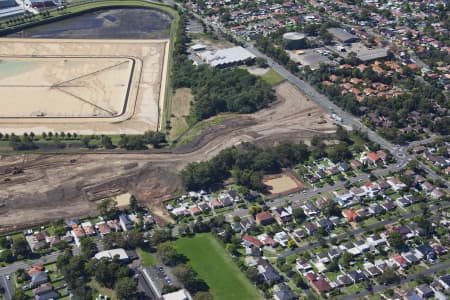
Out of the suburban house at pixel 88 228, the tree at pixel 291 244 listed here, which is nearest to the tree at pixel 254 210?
the tree at pixel 291 244

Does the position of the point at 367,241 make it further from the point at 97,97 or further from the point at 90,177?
the point at 97,97

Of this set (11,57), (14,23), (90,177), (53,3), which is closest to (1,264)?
(90,177)

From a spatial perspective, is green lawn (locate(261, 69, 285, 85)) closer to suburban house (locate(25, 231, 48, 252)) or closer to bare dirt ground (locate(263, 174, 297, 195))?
bare dirt ground (locate(263, 174, 297, 195))

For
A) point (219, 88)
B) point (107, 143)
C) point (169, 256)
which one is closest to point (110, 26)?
point (219, 88)

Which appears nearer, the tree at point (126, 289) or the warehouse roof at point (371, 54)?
the tree at point (126, 289)

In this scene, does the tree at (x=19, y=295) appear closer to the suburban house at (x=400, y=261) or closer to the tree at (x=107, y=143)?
the tree at (x=107, y=143)
